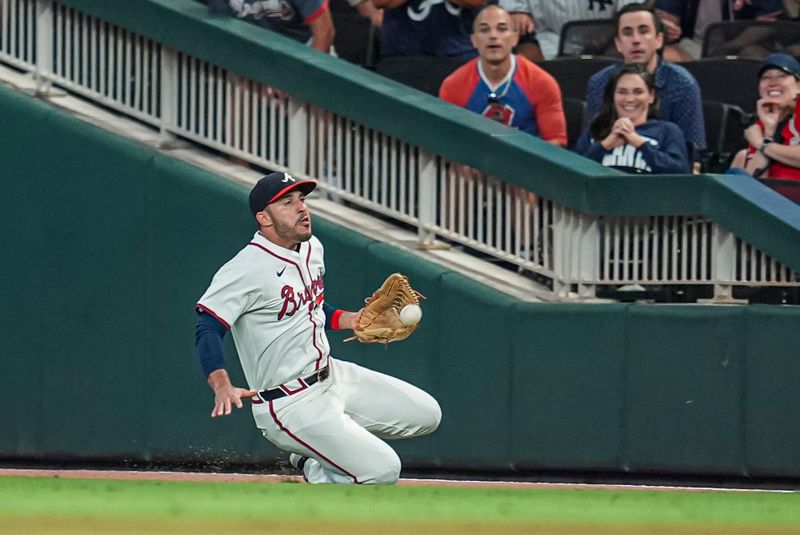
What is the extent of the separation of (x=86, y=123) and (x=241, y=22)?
965 mm

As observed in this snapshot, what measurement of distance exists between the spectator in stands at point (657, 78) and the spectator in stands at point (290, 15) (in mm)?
1537

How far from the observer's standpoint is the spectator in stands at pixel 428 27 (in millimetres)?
8836

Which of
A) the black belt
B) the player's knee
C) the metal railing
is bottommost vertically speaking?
the player's knee

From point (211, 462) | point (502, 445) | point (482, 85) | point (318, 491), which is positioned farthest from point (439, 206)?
point (318, 491)

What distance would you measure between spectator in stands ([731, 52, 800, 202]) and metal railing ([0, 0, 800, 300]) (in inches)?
20.2

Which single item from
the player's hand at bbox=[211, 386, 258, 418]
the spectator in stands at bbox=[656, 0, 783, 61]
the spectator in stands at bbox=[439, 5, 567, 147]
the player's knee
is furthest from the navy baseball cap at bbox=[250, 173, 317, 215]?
the spectator in stands at bbox=[656, 0, 783, 61]

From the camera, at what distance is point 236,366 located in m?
8.20

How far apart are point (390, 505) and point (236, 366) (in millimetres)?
3750

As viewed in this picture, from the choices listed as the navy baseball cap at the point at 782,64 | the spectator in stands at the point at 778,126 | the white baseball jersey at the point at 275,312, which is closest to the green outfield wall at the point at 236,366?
the spectator in stands at the point at 778,126

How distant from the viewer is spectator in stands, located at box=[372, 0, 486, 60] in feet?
29.0

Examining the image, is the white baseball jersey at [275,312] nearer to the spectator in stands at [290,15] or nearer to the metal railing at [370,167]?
the metal railing at [370,167]

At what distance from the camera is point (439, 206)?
8055 millimetres

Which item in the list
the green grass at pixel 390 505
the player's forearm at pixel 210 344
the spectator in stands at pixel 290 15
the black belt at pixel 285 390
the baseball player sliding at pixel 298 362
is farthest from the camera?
the spectator in stands at pixel 290 15

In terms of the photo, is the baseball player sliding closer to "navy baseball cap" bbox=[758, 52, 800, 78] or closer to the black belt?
the black belt
